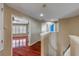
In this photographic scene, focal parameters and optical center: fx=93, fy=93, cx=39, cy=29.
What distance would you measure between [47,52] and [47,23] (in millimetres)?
546

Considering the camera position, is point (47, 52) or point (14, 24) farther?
point (14, 24)

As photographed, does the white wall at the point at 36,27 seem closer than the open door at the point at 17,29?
Yes

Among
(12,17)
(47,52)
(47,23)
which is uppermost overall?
(12,17)

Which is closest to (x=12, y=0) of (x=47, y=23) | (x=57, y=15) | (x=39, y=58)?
(x=39, y=58)

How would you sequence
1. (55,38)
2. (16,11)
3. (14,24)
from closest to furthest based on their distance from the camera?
(55,38) < (16,11) < (14,24)

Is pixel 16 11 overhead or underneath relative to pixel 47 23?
overhead

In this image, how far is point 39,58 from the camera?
22.4 inches

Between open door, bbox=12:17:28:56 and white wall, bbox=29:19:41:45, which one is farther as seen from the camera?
open door, bbox=12:17:28:56

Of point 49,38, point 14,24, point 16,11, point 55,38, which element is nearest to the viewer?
point 49,38

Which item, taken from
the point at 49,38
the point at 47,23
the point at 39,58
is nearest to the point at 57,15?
the point at 47,23

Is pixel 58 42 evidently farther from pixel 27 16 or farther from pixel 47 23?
pixel 27 16

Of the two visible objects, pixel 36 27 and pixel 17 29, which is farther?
pixel 17 29

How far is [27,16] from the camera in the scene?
2.02 m

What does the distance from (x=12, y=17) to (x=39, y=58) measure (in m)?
1.63
